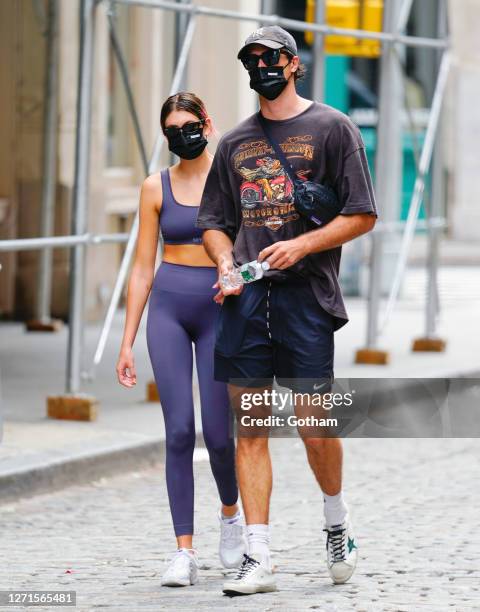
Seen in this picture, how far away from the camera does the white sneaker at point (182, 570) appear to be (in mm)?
6316

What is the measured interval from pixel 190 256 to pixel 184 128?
0.47 meters

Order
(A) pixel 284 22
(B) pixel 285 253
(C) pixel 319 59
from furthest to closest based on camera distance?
(C) pixel 319 59, (A) pixel 284 22, (B) pixel 285 253

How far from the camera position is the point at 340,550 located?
6.27 m

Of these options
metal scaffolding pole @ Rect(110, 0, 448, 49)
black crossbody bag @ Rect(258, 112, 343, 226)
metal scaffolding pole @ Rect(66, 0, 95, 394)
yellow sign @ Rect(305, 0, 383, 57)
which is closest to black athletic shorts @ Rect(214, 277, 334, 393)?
black crossbody bag @ Rect(258, 112, 343, 226)

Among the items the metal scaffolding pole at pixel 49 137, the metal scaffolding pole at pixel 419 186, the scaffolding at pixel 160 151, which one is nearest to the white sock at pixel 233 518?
the scaffolding at pixel 160 151

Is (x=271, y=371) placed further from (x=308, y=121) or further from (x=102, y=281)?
(x=102, y=281)

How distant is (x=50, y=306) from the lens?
15984 millimetres

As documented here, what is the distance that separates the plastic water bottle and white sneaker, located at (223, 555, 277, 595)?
0.94m

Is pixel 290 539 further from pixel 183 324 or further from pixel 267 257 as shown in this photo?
pixel 267 257

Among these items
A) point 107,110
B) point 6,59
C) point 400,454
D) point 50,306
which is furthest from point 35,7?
point 400,454

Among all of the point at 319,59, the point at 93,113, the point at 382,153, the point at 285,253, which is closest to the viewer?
the point at 285,253

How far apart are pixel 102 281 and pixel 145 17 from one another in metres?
2.54

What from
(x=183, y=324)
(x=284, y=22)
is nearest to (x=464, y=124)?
(x=284, y=22)

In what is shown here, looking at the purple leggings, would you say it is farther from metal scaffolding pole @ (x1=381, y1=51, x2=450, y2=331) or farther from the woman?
metal scaffolding pole @ (x1=381, y1=51, x2=450, y2=331)
